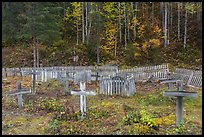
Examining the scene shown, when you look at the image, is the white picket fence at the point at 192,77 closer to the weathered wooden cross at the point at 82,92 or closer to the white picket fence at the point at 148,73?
the white picket fence at the point at 148,73

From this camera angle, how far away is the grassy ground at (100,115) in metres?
11.0

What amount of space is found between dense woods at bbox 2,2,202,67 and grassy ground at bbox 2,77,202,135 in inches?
545

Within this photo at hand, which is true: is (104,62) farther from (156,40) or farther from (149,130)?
(149,130)

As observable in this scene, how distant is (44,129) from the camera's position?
1149 centimetres

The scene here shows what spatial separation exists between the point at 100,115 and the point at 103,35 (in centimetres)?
2170

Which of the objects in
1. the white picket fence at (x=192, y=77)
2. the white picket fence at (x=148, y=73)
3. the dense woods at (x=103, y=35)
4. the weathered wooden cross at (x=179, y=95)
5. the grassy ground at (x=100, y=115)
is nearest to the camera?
the weathered wooden cross at (x=179, y=95)

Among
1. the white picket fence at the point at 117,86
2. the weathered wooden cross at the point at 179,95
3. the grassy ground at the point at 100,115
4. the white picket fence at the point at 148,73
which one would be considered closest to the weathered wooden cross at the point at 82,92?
the grassy ground at the point at 100,115

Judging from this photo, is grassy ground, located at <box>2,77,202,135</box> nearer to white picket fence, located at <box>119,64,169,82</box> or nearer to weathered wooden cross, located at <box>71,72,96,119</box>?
weathered wooden cross, located at <box>71,72,96,119</box>

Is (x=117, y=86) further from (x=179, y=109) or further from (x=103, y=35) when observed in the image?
(x=103, y=35)

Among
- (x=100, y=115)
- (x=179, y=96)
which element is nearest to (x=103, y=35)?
(x=100, y=115)

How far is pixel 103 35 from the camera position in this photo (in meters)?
34.0

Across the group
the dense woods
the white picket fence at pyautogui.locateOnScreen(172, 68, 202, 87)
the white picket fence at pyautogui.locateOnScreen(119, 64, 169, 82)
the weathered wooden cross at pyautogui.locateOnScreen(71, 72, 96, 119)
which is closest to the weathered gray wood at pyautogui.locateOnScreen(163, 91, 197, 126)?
the weathered wooden cross at pyautogui.locateOnScreen(71, 72, 96, 119)

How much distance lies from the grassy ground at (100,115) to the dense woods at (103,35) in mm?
13840

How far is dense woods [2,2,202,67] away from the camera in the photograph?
3228cm
